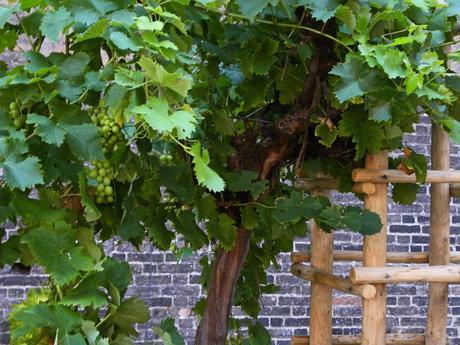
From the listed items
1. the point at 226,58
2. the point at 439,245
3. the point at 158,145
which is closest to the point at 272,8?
the point at 226,58

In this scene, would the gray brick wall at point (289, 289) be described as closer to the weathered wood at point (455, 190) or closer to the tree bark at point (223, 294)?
the weathered wood at point (455, 190)

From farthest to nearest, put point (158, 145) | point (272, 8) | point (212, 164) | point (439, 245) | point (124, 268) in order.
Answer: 1. point (439, 245)
2. point (158, 145)
3. point (212, 164)
4. point (272, 8)
5. point (124, 268)

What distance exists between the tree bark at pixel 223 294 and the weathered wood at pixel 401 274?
342 millimetres

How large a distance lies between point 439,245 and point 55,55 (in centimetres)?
169

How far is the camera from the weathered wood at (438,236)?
8.26 feet

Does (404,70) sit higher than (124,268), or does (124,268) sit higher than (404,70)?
(404,70)

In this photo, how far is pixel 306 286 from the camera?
5.38m

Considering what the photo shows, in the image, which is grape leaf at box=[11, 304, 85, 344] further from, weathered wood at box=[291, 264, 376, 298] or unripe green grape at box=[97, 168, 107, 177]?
weathered wood at box=[291, 264, 376, 298]

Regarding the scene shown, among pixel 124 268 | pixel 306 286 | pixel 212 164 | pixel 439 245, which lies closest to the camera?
pixel 124 268

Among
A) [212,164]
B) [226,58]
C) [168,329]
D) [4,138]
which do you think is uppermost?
[226,58]

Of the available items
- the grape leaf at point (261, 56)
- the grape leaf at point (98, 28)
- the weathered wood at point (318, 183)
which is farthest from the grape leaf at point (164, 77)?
the weathered wood at point (318, 183)

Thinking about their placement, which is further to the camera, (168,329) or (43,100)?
(168,329)

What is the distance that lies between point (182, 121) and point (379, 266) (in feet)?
3.65

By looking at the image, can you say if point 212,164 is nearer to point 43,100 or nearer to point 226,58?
point 226,58
